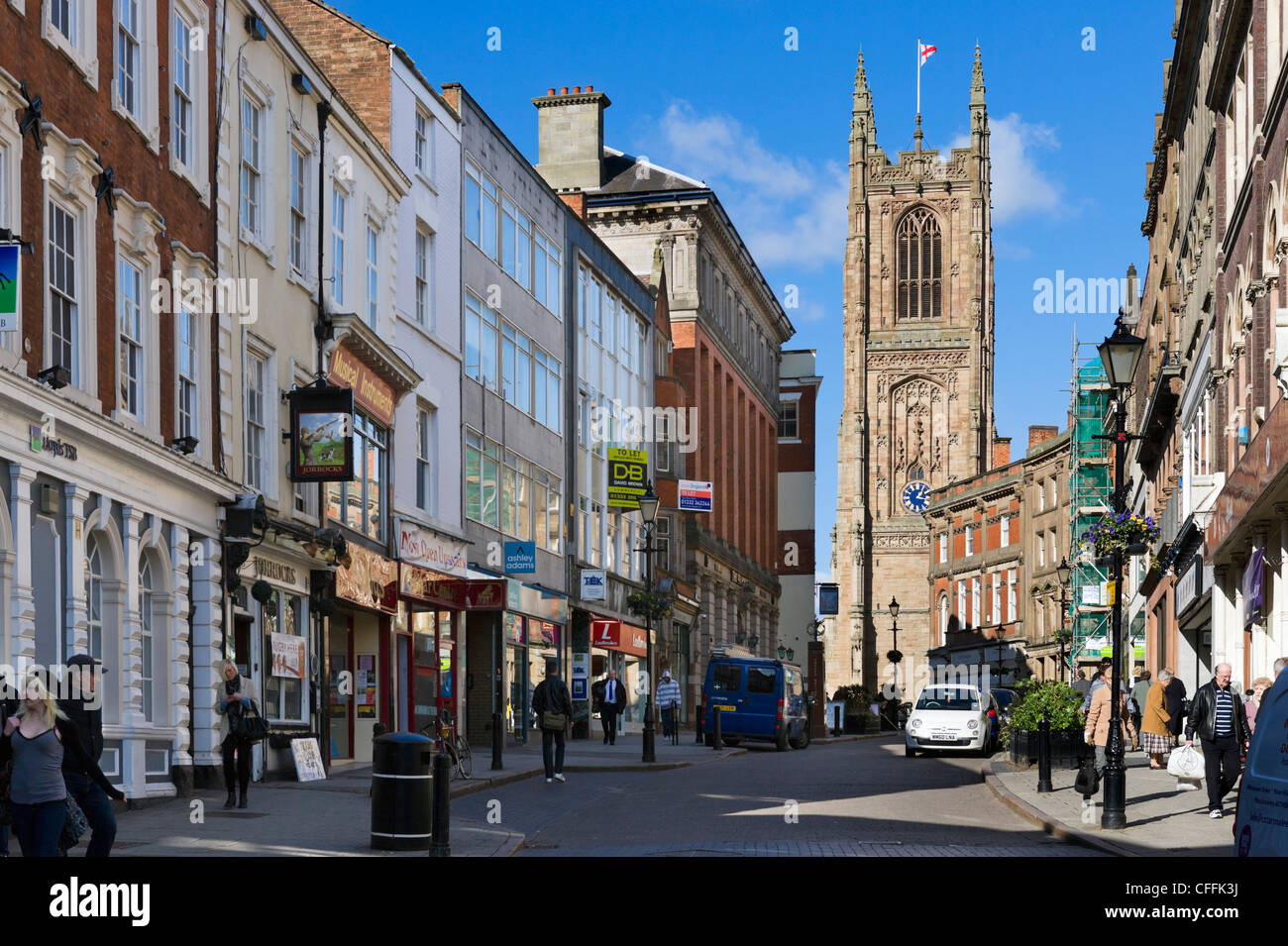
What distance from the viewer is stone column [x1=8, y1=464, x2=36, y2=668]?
16375mm

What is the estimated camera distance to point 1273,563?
2581 centimetres

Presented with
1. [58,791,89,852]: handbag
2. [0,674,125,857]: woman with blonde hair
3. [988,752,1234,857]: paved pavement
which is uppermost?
[0,674,125,857]: woman with blonde hair

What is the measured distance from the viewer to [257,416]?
25375 mm

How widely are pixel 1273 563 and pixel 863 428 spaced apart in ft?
336

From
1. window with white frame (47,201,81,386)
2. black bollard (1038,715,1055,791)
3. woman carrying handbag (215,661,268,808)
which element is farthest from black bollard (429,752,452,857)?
black bollard (1038,715,1055,791)

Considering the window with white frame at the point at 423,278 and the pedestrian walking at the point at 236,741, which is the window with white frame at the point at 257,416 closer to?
the pedestrian walking at the point at 236,741

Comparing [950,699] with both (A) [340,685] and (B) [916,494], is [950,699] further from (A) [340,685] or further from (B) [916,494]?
(B) [916,494]

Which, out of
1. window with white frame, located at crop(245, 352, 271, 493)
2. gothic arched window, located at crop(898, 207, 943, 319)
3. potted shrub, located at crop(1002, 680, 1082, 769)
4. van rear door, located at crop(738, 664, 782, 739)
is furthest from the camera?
gothic arched window, located at crop(898, 207, 943, 319)

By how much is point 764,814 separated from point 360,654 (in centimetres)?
1216

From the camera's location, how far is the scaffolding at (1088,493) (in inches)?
2776

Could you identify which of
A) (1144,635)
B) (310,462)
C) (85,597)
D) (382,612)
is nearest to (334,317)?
(310,462)

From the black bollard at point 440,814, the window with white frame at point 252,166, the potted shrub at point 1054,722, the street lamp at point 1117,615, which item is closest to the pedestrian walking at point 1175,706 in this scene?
the potted shrub at point 1054,722

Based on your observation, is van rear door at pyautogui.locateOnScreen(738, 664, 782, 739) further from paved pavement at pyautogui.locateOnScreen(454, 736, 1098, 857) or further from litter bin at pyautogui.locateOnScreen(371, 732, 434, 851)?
litter bin at pyautogui.locateOnScreen(371, 732, 434, 851)

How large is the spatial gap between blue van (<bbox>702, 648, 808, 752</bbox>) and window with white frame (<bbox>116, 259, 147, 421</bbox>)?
932 inches
